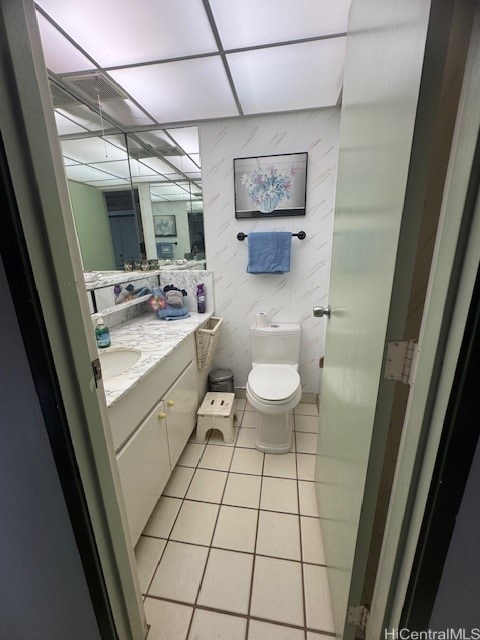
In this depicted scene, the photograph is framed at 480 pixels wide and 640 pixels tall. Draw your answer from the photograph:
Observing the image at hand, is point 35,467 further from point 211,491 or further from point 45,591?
point 211,491

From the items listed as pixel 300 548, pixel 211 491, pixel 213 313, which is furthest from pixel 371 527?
pixel 213 313

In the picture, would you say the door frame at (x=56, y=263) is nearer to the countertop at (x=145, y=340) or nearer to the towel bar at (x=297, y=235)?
the countertop at (x=145, y=340)

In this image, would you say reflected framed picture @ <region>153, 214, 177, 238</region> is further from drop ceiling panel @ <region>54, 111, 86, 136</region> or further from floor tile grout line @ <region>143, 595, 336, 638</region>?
floor tile grout line @ <region>143, 595, 336, 638</region>

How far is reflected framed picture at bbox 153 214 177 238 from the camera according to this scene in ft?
7.54

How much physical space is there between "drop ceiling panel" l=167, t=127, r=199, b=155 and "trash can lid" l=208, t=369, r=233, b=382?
1.87 meters

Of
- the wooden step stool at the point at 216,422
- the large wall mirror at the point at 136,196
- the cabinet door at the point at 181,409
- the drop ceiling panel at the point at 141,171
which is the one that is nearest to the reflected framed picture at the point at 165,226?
the large wall mirror at the point at 136,196

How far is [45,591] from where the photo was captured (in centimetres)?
68

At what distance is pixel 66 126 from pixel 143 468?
7.41 ft

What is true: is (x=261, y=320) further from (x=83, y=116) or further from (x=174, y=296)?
(x=83, y=116)

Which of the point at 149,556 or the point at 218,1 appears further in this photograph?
the point at 149,556

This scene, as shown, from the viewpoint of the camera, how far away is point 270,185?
192 cm

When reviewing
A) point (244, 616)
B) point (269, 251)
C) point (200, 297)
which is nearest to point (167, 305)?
point (200, 297)

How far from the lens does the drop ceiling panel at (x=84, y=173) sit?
224 cm

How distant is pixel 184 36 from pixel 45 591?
2027 millimetres
